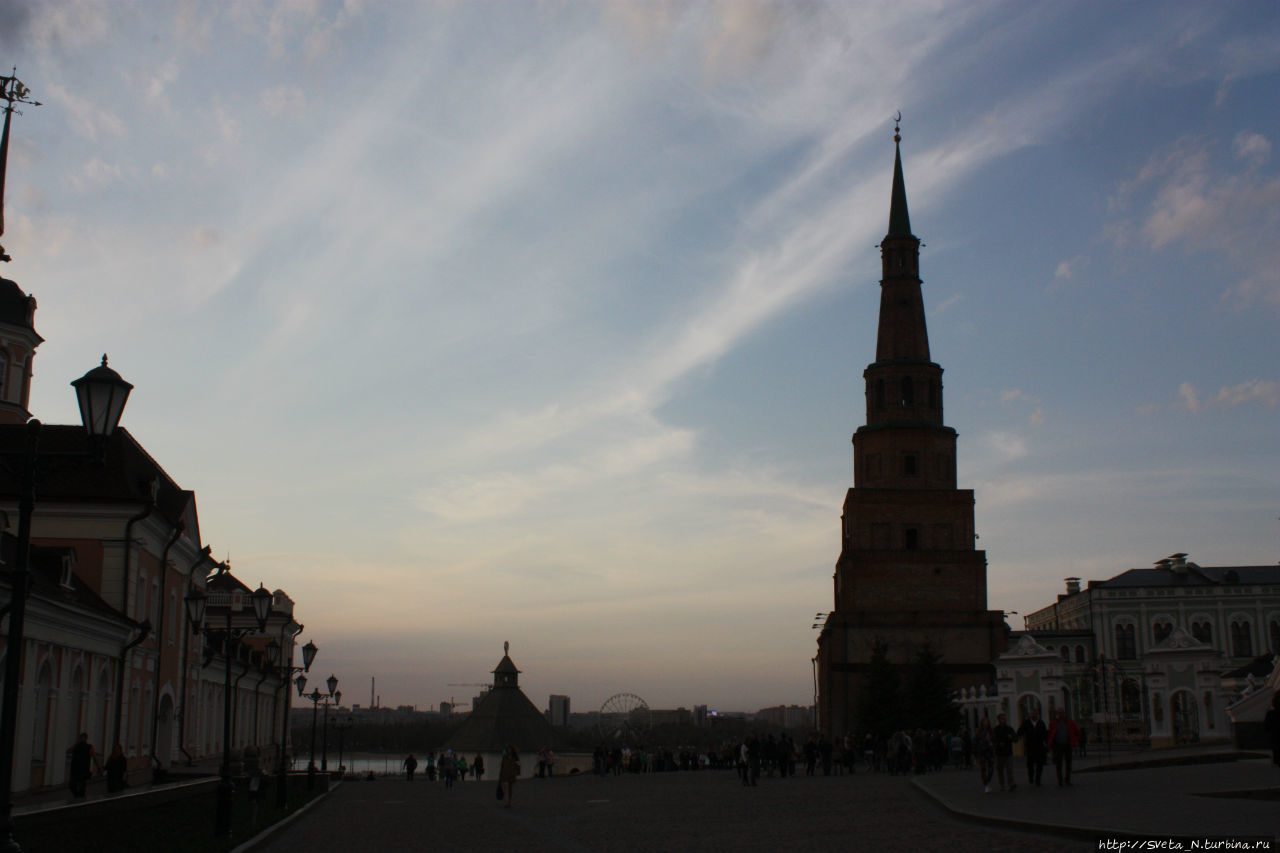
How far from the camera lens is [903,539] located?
213 ft

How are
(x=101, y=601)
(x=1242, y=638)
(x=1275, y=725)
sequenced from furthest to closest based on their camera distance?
(x=1242, y=638), (x=101, y=601), (x=1275, y=725)

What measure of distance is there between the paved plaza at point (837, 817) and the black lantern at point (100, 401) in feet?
28.7

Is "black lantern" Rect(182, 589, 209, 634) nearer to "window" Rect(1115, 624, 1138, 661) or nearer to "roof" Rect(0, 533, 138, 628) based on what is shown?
"roof" Rect(0, 533, 138, 628)

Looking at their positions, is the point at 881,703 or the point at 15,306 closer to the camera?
the point at 15,306

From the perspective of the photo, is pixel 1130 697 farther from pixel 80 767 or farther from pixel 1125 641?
pixel 80 767

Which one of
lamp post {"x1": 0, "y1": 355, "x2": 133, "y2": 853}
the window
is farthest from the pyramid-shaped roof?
lamp post {"x1": 0, "y1": 355, "x2": 133, "y2": 853}

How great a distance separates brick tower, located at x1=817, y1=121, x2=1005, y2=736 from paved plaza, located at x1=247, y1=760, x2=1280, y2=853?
110 feet

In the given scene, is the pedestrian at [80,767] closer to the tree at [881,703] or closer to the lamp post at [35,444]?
the lamp post at [35,444]

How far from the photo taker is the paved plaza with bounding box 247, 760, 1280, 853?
14.2 meters

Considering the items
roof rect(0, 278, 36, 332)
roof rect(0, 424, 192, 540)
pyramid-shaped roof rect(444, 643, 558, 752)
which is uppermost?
roof rect(0, 278, 36, 332)

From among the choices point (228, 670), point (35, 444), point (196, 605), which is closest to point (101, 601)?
point (196, 605)

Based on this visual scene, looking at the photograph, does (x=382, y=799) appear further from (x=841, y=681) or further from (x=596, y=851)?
(x=841, y=681)

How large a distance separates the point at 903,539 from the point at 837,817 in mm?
46796

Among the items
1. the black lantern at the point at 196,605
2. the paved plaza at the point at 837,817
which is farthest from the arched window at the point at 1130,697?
the black lantern at the point at 196,605
